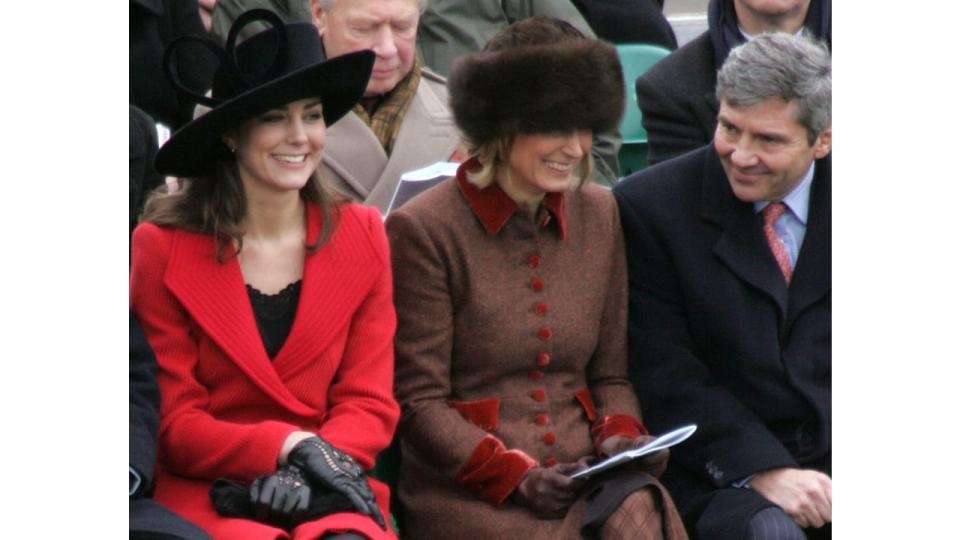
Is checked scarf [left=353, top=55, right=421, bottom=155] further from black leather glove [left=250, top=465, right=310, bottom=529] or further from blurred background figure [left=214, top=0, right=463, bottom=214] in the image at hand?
black leather glove [left=250, top=465, right=310, bottom=529]

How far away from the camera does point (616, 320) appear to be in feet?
14.6

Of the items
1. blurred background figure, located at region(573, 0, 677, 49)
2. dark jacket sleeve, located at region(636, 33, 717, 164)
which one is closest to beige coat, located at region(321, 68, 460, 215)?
dark jacket sleeve, located at region(636, 33, 717, 164)

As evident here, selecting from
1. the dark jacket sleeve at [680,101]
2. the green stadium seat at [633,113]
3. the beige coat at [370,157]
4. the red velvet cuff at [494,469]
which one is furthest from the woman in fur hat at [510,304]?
the green stadium seat at [633,113]

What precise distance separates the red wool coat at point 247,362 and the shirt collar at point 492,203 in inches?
11.7

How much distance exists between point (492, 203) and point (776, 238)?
739 mm

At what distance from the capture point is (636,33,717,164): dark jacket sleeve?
17.6 feet

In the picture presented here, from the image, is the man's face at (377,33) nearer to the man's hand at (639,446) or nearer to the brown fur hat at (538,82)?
the brown fur hat at (538,82)

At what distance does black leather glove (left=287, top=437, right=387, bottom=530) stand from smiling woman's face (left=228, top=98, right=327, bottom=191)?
623mm

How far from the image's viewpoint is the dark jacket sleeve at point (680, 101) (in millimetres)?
5367

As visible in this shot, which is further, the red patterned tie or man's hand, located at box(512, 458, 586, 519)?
the red patterned tie

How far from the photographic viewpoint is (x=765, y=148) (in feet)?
14.4

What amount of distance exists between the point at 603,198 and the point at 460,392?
0.64 meters

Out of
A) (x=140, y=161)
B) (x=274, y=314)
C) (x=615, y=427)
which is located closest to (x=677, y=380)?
(x=615, y=427)
